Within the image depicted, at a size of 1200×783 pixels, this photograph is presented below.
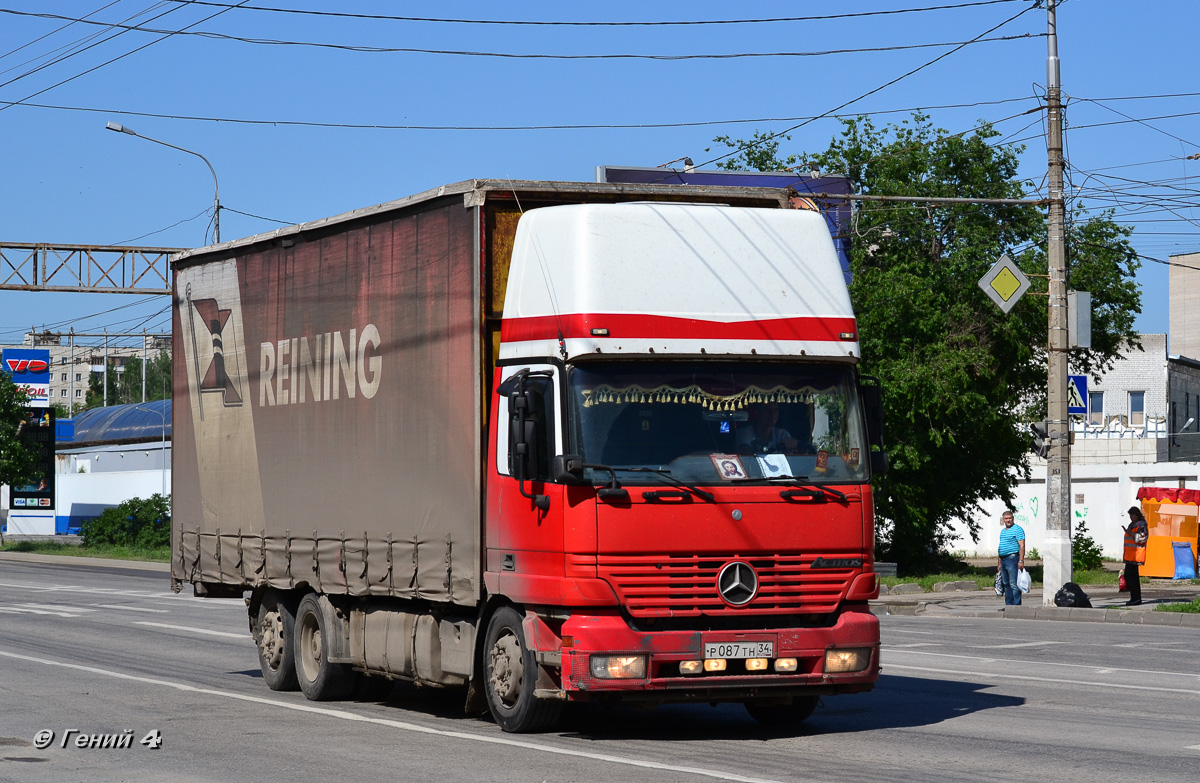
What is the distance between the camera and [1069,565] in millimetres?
24266

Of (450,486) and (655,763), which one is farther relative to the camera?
(450,486)

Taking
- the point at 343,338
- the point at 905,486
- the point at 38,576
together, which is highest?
the point at 343,338

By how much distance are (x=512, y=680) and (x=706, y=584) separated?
1.57 m

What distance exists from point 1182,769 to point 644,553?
11.4ft

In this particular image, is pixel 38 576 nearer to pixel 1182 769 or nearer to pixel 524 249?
pixel 524 249

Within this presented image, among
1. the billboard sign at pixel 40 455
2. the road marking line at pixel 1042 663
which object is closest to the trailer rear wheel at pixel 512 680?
the road marking line at pixel 1042 663

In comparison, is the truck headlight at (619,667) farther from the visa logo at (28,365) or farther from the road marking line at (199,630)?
the visa logo at (28,365)

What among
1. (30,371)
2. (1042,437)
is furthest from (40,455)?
(1042,437)

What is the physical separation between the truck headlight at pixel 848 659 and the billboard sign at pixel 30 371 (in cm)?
6036

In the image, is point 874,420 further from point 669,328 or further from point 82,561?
point 82,561

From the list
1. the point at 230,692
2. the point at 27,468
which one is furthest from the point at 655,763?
the point at 27,468

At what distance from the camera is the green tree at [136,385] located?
159 m

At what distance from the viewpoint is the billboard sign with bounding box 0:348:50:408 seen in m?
66.3

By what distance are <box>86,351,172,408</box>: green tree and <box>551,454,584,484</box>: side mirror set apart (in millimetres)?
145421
